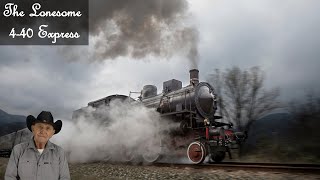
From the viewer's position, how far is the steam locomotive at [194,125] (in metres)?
10.7

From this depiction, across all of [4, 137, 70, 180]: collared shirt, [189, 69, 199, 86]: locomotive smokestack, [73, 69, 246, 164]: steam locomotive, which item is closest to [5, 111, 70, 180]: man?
[4, 137, 70, 180]: collared shirt

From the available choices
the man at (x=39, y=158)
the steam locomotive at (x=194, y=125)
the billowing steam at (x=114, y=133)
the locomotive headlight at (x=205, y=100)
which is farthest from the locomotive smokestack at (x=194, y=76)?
the man at (x=39, y=158)

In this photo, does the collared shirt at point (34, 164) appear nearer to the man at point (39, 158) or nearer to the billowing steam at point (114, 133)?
the man at point (39, 158)

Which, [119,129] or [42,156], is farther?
[119,129]

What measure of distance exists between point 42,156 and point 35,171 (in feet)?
0.47

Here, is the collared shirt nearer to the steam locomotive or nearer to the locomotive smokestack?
the steam locomotive

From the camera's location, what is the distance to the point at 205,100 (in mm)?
12359

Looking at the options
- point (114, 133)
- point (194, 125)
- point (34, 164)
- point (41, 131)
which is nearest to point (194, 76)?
point (194, 125)

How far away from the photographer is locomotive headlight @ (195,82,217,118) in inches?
475

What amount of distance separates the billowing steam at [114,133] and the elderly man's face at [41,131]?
9.05 meters

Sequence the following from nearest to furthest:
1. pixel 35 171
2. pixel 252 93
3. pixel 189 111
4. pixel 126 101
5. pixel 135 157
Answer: pixel 35 171 < pixel 189 111 < pixel 135 157 < pixel 126 101 < pixel 252 93

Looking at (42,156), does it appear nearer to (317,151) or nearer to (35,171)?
(35,171)

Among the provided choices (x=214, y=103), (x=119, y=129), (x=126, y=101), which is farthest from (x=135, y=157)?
(x=214, y=103)

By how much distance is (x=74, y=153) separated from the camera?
1548 cm
